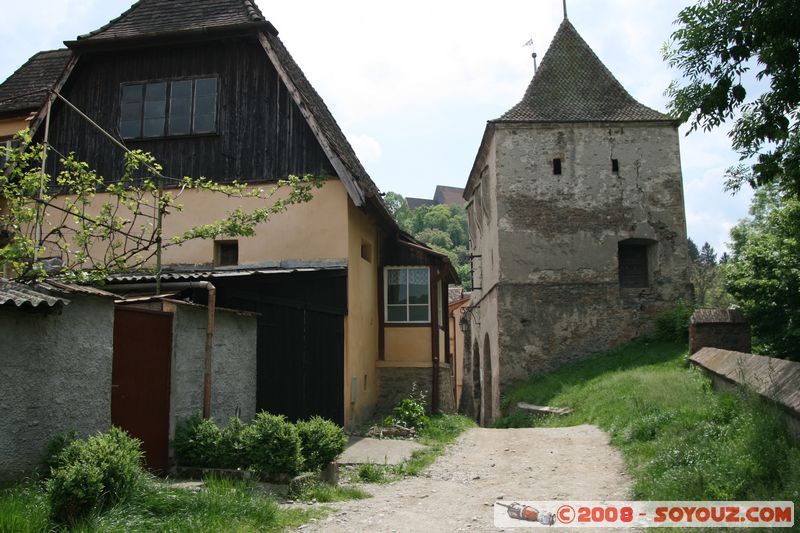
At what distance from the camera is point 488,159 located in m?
22.9

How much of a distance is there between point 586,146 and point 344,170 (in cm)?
1129

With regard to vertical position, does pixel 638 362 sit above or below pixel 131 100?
below

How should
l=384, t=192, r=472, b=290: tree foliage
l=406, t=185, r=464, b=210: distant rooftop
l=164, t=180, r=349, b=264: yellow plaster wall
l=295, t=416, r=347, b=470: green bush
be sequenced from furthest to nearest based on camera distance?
1. l=406, t=185, r=464, b=210: distant rooftop
2. l=384, t=192, r=472, b=290: tree foliage
3. l=164, t=180, r=349, b=264: yellow plaster wall
4. l=295, t=416, r=347, b=470: green bush

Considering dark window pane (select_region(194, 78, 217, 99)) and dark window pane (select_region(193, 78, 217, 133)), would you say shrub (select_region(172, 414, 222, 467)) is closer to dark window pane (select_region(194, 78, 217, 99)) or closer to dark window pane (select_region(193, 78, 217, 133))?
dark window pane (select_region(193, 78, 217, 133))

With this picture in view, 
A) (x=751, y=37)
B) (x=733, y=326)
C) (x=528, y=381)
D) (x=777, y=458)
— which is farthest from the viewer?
(x=528, y=381)

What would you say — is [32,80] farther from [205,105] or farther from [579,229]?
[579,229]

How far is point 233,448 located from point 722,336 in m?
9.03

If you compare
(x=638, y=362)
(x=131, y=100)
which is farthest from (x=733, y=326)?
(x=131, y=100)

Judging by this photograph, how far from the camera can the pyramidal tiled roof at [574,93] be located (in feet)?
69.8

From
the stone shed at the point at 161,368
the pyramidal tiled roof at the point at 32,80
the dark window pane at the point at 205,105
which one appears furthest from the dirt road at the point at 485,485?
the pyramidal tiled roof at the point at 32,80

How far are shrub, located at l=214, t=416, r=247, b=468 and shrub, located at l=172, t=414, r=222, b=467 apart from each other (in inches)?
2.0

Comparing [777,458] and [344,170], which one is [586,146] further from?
[777,458]

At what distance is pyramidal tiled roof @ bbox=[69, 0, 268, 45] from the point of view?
516 inches

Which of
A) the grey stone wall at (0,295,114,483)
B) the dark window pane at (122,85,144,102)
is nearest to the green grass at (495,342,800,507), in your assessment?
the grey stone wall at (0,295,114,483)
